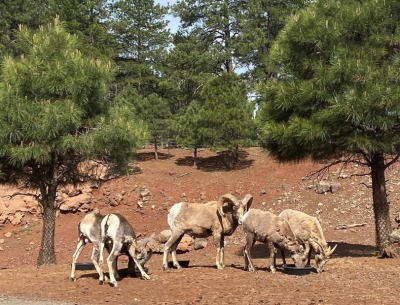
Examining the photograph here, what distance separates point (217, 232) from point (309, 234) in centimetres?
226

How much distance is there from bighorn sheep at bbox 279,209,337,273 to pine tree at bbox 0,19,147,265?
5.18 metres

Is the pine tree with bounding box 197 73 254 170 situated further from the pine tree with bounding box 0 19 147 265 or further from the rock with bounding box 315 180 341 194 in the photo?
the pine tree with bounding box 0 19 147 265

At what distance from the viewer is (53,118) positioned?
41.5 ft

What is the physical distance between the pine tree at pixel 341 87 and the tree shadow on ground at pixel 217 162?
49.7 ft

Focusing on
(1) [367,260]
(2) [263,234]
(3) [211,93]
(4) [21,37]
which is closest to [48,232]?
(4) [21,37]

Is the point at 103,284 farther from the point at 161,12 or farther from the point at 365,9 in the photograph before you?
the point at 161,12

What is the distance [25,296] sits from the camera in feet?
31.9

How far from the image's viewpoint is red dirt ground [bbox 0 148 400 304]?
895 centimetres

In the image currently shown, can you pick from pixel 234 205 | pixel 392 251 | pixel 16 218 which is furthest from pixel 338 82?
pixel 16 218

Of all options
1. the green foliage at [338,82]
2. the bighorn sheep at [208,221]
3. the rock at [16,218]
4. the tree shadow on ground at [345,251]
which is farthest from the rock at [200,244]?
the rock at [16,218]

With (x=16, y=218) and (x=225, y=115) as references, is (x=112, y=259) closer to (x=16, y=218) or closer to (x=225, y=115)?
(x=16, y=218)

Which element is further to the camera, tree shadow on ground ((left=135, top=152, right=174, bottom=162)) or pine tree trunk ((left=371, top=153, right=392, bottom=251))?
tree shadow on ground ((left=135, top=152, right=174, bottom=162))

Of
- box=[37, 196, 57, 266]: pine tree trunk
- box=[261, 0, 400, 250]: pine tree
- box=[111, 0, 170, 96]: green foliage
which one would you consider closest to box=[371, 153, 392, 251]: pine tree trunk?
box=[261, 0, 400, 250]: pine tree

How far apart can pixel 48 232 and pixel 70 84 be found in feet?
16.0
